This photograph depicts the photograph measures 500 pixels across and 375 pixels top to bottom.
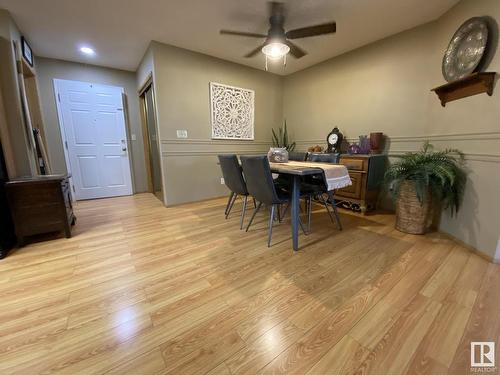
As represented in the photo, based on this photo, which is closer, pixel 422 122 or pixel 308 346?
pixel 308 346

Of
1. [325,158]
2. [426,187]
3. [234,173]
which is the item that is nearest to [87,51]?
[234,173]

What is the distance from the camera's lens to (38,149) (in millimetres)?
2875

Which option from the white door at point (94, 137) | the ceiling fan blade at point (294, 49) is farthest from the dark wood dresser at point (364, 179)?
the white door at point (94, 137)

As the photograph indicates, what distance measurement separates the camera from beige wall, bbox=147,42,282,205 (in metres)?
3.02

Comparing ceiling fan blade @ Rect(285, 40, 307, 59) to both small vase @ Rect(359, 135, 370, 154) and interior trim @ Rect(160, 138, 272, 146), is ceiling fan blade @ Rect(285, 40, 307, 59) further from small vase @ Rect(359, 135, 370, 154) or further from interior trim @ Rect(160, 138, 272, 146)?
interior trim @ Rect(160, 138, 272, 146)

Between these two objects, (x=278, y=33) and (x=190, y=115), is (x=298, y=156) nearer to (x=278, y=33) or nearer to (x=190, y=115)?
(x=278, y=33)

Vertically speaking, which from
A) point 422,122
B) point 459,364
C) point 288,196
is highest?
point 422,122

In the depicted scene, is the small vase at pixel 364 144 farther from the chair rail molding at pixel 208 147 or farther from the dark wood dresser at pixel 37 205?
the dark wood dresser at pixel 37 205

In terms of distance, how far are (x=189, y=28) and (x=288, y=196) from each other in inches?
94.5

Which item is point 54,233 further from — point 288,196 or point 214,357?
point 288,196

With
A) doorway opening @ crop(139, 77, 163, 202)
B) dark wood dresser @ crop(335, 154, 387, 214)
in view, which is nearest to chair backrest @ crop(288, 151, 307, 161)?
dark wood dresser @ crop(335, 154, 387, 214)

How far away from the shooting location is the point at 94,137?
12.2ft

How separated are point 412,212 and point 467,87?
1.26 metres

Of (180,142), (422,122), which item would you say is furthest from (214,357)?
(422,122)
